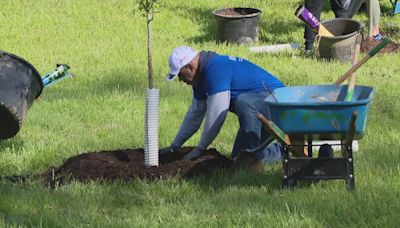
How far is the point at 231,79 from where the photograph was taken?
6086 mm

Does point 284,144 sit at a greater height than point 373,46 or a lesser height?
greater

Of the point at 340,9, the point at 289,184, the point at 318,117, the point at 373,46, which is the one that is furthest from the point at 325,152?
the point at 340,9

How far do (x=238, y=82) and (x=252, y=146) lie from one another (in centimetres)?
49

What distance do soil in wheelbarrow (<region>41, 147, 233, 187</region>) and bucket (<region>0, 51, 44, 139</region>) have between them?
19.4 inches

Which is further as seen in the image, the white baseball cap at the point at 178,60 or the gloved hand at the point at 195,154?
the gloved hand at the point at 195,154

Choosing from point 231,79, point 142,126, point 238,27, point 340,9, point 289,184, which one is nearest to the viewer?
point 289,184

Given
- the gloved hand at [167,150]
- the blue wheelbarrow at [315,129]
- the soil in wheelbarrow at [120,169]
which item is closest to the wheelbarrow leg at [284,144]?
the blue wheelbarrow at [315,129]

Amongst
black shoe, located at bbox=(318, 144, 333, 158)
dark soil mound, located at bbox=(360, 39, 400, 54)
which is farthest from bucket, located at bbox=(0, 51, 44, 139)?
dark soil mound, located at bbox=(360, 39, 400, 54)

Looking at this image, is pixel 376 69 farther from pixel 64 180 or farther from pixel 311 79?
pixel 64 180

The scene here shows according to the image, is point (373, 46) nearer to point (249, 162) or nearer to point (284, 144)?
point (249, 162)

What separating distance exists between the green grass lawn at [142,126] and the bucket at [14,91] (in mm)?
353

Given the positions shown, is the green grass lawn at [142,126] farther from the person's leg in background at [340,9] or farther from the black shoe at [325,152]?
the person's leg in background at [340,9]

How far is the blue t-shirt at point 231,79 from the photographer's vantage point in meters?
5.90

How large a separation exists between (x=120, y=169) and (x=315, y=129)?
Answer: 1.58 meters
